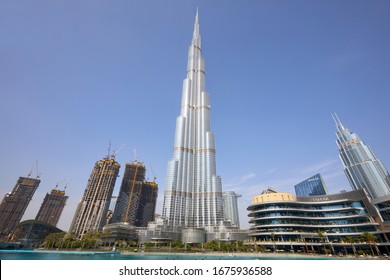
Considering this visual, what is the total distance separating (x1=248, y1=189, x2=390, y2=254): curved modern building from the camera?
94688 millimetres

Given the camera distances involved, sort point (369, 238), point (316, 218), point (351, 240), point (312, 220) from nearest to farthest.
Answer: point (369, 238) → point (351, 240) → point (316, 218) → point (312, 220)

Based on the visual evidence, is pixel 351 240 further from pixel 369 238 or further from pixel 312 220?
pixel 312 220

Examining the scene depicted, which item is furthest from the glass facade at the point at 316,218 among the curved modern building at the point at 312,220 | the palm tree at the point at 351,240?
the palm tree at the point at 351,240

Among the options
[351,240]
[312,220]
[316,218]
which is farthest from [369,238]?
[312,220]

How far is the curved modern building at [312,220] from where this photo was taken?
311ft

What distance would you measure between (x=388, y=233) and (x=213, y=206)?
434 feet

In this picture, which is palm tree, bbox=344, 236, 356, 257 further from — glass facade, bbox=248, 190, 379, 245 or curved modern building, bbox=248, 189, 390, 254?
glass facade, bbox=248, 190, 379, 245

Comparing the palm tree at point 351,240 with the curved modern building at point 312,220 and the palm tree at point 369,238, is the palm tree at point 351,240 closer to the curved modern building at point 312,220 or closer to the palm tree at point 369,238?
the curved modern building at point 312,220

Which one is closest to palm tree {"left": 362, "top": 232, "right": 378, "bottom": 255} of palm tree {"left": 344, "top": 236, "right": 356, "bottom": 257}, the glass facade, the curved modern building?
palm tree {"left": 344, "top": 236, "right": 356, "bottom": 257}

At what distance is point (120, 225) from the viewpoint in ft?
522

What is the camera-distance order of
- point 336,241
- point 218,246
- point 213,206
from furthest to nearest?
1. point 213,206
2. point 218,246
3. point 336,241

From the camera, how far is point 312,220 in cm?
10506

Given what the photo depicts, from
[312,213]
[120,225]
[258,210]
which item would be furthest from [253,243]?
[120,225]
